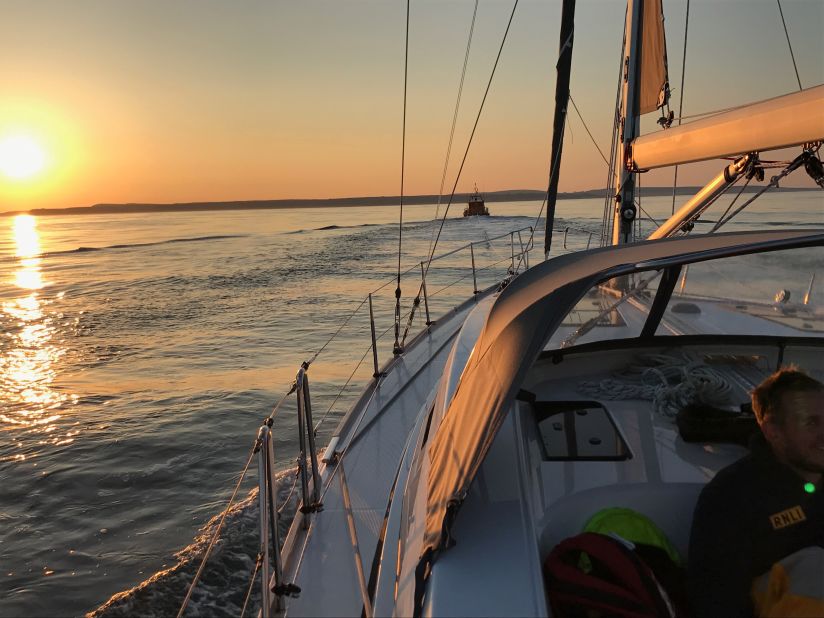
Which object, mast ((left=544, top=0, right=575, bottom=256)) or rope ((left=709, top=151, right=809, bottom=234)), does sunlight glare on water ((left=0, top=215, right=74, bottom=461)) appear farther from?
rope ((left=709, top=151, right=809, bottom=234))

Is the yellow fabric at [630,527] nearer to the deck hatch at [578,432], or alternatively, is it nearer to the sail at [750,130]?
the deck hatch at [578,432]

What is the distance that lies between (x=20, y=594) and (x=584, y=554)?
12.9ft

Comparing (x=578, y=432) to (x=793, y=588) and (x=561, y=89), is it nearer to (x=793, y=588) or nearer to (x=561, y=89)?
(x=793, y=588)

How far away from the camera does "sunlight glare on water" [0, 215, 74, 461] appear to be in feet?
22.2

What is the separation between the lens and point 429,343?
18.6 feet

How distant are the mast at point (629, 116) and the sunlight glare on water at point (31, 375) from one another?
19.1ft

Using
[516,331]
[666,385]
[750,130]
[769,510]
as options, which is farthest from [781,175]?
[516,331]

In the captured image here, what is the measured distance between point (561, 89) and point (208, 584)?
4765 millimetres

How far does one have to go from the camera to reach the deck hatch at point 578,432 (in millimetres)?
2372

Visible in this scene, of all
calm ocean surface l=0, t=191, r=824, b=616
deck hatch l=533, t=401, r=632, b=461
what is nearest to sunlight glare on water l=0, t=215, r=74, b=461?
calm ocean surface l=0, t=191, r=824, b=616

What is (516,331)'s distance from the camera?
1.68m

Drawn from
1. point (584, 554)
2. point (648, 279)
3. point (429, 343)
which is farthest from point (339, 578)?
point (429, 343)

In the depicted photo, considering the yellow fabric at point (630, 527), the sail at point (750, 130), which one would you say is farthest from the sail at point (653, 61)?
the yellow fabric at point (630, 527)

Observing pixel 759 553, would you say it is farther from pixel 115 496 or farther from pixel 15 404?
pixel 15 404
